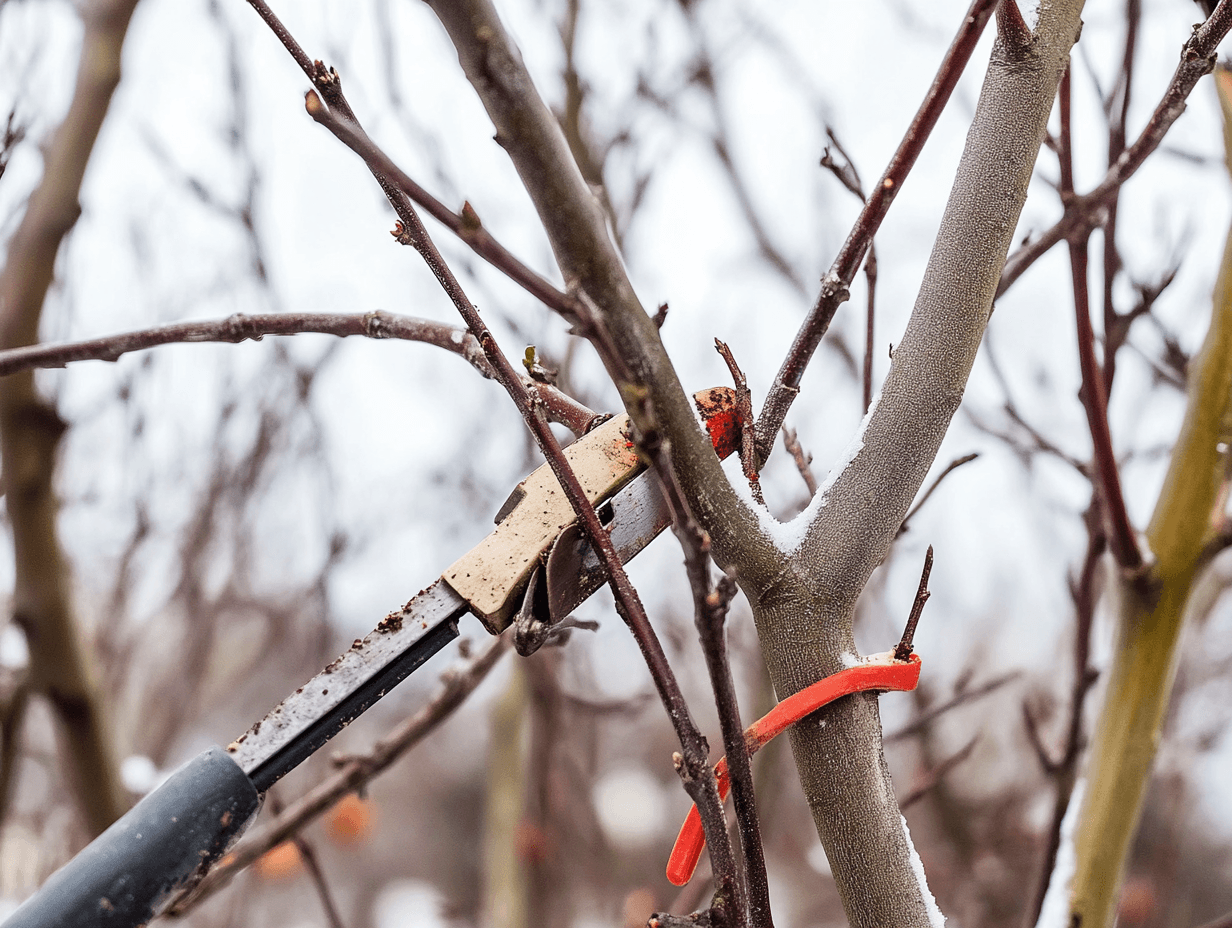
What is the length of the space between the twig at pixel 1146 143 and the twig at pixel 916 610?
24 cm

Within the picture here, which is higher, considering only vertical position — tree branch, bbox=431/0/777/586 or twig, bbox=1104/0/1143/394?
twig, bbox=1104/0/1143/394

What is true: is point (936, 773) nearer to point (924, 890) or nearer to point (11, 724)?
point (924, 890)

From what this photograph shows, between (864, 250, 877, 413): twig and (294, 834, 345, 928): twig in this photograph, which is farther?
(294, 834, 345, 928): twig

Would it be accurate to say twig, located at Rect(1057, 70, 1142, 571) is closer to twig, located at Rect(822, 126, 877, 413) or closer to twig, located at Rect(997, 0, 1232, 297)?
twig, located at Rect(997, 0, 1232, 297)

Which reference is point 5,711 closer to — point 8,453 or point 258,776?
point 8,453

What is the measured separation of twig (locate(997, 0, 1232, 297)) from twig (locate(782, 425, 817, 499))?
0.22m

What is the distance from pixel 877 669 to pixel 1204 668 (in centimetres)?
302

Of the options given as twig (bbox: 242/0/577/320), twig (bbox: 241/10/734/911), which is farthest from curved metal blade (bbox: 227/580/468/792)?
twig (bbox: 242/0/577/320)

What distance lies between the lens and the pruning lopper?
1.41 ft

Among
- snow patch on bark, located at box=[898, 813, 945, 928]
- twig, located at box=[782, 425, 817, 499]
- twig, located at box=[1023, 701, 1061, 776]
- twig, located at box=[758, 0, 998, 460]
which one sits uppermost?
twig, located at box=[782, 425, 817, 499]

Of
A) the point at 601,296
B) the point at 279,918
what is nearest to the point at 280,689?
the point at 279,918

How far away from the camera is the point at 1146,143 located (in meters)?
0.60

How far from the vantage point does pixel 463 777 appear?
21.3 feet

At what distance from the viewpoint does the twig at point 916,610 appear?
45 cm
